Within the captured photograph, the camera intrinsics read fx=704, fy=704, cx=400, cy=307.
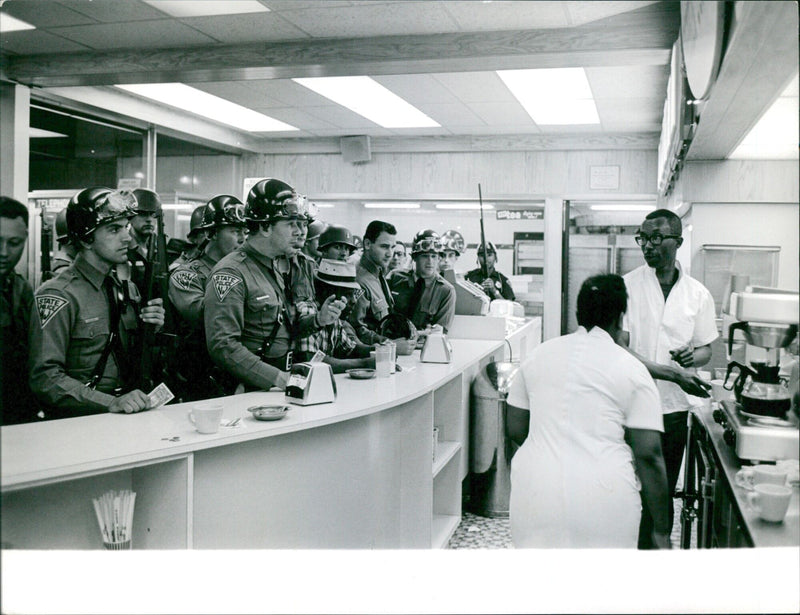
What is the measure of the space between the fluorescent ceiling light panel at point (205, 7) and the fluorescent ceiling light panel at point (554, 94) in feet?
10.4

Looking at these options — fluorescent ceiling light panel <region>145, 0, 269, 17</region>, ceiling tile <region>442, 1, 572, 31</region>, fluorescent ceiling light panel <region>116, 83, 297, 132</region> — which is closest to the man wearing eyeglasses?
ceiling tile <region>442, 1, 572, 31</region>

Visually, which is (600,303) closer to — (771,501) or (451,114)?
(771,501)

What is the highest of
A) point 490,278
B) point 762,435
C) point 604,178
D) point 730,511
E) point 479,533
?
point 604,178

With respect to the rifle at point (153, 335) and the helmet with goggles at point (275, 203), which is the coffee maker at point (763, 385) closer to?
the helmet with goggles at point (275, 203)

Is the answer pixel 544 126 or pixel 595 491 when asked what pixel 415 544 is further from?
pixel 544 126

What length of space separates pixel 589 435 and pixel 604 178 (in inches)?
254

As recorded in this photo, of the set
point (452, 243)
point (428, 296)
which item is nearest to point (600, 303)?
point (428, 296)

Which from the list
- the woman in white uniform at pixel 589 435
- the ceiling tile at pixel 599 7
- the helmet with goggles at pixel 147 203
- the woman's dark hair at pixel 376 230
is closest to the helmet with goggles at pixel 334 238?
the woman's dark hair at pixel 376 230

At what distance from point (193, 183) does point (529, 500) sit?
6.83 metres

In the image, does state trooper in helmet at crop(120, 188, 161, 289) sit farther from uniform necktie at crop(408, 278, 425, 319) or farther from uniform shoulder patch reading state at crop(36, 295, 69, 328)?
uniform necktie at crop(408, 278, 425, 319)

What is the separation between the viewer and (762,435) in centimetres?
119

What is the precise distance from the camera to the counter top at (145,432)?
1016mm

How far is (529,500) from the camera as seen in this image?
1546mm

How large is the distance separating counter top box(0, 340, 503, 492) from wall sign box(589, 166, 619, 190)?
5379mm
